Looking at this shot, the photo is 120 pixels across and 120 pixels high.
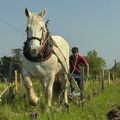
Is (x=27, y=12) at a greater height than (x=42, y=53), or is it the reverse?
(x=27, y=12)

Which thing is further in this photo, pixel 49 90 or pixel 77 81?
pixel 77 81

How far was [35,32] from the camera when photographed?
9.33 m

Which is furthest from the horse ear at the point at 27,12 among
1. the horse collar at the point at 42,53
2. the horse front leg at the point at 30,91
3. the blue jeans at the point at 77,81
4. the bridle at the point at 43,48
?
the blue jeans at the point at 77,81

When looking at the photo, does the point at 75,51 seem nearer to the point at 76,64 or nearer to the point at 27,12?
the point at 76,64

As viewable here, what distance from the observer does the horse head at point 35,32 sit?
9.06 meters

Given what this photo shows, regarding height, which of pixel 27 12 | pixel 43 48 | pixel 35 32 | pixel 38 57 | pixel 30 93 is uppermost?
pixel 27 12

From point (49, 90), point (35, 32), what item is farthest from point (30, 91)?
point (35, 32)

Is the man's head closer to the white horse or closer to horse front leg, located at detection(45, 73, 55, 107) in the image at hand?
the white horse

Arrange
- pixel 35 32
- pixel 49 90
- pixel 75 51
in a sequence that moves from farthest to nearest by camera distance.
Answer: pixel 75 51 → pixel 49 90 → pixel 35 32

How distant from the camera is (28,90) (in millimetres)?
9586

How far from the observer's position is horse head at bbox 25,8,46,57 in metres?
9.06

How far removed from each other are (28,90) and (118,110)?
3338 millimetres

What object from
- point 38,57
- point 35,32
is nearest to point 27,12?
point 35,32

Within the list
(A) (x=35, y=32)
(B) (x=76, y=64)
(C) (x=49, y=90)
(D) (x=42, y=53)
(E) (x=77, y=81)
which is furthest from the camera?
(E) (x=77, y=81)
